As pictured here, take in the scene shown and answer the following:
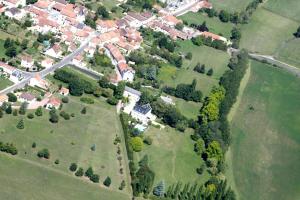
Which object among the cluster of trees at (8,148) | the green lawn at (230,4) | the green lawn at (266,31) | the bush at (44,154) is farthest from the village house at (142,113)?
the green lawn at (230,4)

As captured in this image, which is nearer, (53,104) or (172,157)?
(172,157)

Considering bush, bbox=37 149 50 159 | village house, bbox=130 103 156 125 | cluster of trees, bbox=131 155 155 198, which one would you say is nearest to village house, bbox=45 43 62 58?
village house, bbox=130 103 156 125

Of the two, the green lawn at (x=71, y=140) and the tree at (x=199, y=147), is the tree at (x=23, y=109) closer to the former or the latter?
the green lawn at (x=71, y=140)

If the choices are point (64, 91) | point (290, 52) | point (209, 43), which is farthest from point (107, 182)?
point (290, 52)

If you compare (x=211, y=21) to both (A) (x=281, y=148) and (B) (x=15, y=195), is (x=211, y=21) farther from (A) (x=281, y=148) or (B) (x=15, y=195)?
(B) (x=15, y=195)

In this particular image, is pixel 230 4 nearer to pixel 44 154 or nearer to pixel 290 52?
pixel 290 52
